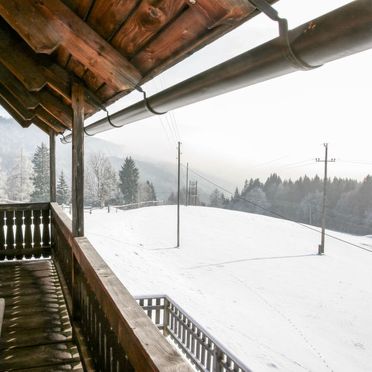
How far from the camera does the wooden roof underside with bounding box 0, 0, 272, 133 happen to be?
5.12 feet

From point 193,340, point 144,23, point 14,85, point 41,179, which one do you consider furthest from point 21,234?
point 41,179

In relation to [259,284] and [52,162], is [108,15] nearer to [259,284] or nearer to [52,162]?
[52,162]

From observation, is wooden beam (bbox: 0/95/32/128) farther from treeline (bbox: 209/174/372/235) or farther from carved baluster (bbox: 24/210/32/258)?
treeline (bbox: 209/174/372/235)

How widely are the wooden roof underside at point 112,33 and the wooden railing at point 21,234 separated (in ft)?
11.5

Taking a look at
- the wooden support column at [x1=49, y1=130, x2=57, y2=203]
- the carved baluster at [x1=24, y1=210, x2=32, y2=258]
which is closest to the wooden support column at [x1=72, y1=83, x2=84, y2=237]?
the carved baluster at [x1=24, y1=210, x2=32, y2=258]

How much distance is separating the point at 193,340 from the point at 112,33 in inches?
302

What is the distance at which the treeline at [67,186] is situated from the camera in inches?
2003

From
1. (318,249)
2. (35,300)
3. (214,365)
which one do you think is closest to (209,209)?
(318,249)

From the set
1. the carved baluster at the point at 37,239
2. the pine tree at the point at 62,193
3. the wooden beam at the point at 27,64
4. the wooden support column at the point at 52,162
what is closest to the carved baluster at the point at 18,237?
the carved baluster at the point at 37,239

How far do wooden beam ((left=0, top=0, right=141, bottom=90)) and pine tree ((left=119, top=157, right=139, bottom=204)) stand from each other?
56.5m

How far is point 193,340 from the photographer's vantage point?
26.4ft

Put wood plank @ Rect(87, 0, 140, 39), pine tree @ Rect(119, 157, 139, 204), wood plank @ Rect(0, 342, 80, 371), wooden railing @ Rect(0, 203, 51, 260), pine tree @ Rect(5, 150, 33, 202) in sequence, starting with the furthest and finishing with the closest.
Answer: pine tree @ Rect(119, 157, 139, 204) → pine tree @ Rect(5, 150, 33, 202) → wooden railing @ Rect(0, 203, 51, 260) → wood plank @ Rect(0, 342, 80, 371) → wood plank @ Rect(87, 0, 140, 39)

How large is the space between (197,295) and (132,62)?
42.0 ft

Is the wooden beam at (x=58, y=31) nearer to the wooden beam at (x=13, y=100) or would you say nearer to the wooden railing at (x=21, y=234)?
→ the wooden beam at (x=13, y=100)
